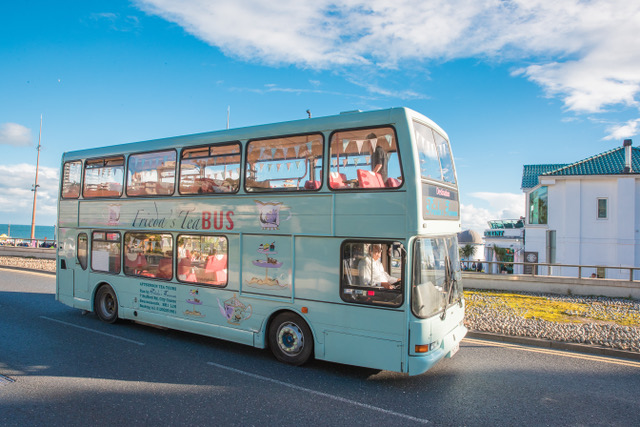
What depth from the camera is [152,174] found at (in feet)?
28.2

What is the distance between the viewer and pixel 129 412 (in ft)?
16.2

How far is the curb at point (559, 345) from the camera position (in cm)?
752

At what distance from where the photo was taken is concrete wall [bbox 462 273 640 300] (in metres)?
14.2

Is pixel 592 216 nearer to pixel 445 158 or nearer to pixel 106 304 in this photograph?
pixel 445 158

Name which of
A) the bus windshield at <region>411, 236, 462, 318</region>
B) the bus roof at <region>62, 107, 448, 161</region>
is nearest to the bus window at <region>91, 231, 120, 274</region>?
the bus roof at <region>62, 107, 448, 161</region>

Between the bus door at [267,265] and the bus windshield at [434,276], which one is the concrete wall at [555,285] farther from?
the bus door at [267,265]

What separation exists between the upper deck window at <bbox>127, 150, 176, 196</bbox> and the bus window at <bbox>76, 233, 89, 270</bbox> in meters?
2.10

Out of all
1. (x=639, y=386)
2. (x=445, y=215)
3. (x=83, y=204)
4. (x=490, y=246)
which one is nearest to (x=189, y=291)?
(x=83, y=204)

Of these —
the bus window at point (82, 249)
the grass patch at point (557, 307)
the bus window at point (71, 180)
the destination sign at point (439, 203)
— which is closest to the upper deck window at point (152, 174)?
the bus window at point (71, 180)

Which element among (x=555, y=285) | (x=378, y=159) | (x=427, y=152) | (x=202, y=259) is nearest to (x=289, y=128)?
(x=378, y=159)

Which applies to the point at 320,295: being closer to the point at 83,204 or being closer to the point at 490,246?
the point at 83,204

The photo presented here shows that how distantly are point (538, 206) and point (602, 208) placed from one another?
4.10 metres

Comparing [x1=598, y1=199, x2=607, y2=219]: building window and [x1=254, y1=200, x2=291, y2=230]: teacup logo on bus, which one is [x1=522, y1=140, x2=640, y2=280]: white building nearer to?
[x1=598, y1=199, x2=607, y2=219]: building window

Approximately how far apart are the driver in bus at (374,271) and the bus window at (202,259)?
2.73 metres
